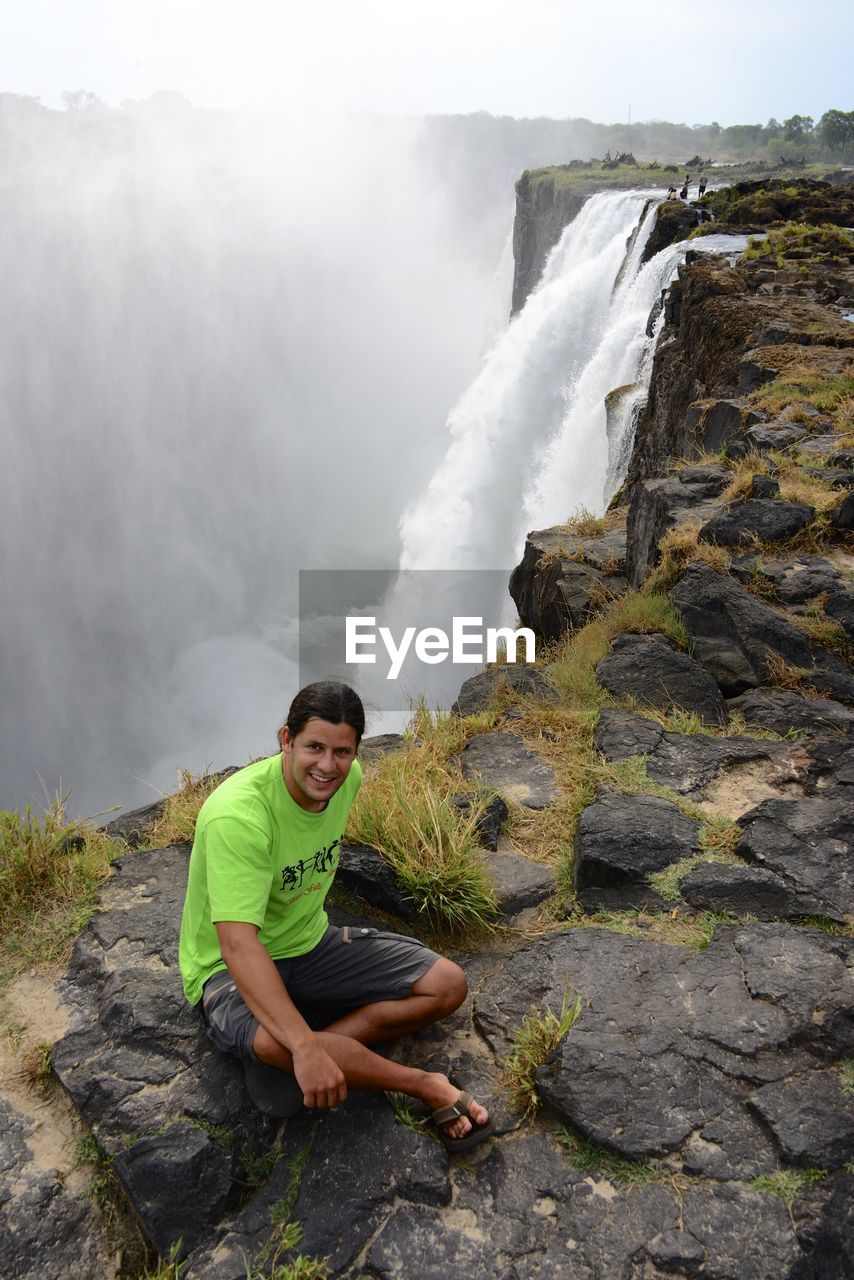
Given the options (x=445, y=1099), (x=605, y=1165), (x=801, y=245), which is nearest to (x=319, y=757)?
(x=445, y=1099)

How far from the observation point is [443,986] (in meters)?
2.74

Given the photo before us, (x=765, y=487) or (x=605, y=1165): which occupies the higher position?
(x=765, y=487)

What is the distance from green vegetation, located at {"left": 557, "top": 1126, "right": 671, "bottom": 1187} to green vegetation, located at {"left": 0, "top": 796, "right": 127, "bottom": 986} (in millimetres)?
2209

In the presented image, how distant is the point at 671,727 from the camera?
494 centimetres

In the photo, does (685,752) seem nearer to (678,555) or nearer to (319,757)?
(678,555)

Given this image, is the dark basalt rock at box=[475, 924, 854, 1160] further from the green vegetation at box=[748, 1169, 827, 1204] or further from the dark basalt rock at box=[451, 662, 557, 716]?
the dark basalt rock at box=[451, 662, 557, 716]

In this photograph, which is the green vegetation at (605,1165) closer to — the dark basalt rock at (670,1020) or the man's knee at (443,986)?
the dark basalt rock at (670,1020)

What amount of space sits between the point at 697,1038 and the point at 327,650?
99.6ft

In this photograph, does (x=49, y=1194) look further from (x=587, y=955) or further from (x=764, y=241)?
(x=764, y=241)

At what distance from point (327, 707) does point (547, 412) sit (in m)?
18.9

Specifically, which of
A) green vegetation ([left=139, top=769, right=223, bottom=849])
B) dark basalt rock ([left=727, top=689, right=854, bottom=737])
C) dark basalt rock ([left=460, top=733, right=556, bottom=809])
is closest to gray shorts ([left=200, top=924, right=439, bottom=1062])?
green vegetation ([left=139, top=769, right=223, bottom=849])

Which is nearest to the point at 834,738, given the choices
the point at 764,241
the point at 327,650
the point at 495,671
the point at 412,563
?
the point at 495,671

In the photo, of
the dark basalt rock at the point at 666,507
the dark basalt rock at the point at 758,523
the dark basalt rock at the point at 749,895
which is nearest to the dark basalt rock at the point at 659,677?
the dark basalt rock at the point at 758,523

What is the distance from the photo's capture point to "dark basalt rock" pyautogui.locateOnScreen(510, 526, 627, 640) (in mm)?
8164
